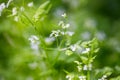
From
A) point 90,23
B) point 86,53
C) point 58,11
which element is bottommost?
point 86,53

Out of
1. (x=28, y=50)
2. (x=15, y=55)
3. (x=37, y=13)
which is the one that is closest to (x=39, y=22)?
(x=37, y=13)

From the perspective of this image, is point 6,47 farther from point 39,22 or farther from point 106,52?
point 39,22

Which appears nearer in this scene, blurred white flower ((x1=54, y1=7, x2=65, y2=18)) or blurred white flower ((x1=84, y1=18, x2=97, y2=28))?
blurred white flower ((x1=84, y1=18, x2=97, y2=28))

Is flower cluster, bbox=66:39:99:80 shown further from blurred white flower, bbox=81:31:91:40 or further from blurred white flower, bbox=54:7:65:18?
blurred white flower, bbox=54:7:65:18

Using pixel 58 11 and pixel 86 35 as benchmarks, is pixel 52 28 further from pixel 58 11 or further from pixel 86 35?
pixel 58 11

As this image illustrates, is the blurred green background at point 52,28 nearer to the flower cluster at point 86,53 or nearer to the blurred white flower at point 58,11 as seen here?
the blurred white flower at point 58,11

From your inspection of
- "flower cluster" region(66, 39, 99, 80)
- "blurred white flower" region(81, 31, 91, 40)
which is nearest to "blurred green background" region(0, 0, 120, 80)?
"blurred white flower" region(81, 31, 91, 40)

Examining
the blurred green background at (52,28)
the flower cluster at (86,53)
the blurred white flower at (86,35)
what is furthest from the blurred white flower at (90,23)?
the flower cluster at (86,53)

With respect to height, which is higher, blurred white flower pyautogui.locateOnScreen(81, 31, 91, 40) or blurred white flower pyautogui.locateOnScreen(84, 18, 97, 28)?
blurred white flower pyautogui.locateOnScreen(84, 18, 97, 28)

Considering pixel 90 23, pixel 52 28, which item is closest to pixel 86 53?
pixel 52 28
